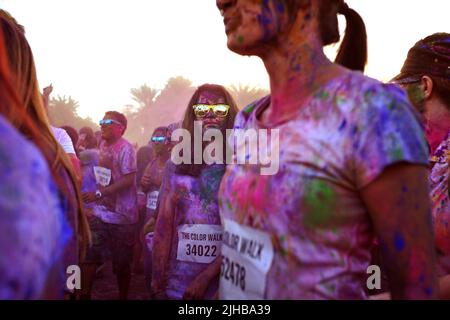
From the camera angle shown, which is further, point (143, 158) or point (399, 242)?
point (143, 158)

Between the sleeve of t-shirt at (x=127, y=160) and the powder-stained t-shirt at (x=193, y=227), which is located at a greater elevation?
the sleeve of t-shirt at (x=127, y=160)

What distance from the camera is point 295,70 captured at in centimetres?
168

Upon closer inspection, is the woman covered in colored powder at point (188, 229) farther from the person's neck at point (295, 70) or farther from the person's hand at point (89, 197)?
the person's hand at point (89, 197)

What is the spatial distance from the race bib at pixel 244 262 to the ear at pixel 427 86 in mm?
1841

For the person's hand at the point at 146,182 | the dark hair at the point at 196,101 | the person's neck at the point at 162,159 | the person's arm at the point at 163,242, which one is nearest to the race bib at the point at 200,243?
the person's arm at the point at 163,242

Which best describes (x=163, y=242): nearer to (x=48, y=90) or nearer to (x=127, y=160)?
(x=127, y=160)

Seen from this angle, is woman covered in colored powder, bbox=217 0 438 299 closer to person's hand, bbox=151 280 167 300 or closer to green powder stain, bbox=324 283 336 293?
green powder stain, bbox=324 283 336 293

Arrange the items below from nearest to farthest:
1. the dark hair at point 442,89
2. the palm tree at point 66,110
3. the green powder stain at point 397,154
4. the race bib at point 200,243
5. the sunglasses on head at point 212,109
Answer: the green powder stain at point 397,154 < the dark hair at point 442,89 < the race bib at point 200,243 < the sunglasses on head at point 212,109 < the palm tree at point 66,110

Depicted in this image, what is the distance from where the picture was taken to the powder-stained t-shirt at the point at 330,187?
131 cm

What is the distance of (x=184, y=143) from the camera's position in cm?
410

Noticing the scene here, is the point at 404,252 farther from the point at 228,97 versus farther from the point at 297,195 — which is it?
the point at 228,97

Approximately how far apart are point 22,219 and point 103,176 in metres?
5.81

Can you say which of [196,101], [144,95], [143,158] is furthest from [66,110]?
[196,101]
